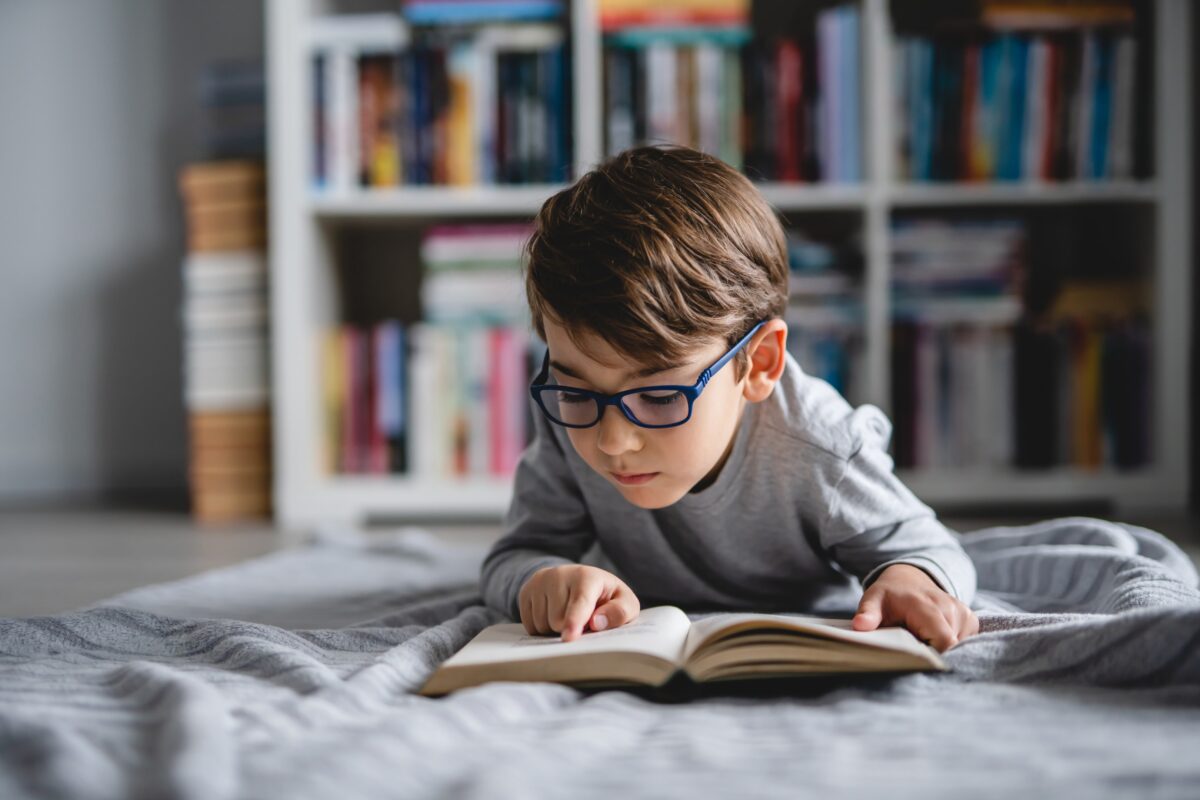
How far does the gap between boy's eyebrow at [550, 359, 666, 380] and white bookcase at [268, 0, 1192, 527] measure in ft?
3.63

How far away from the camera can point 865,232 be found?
6.24 feet

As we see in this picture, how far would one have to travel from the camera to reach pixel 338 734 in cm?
56

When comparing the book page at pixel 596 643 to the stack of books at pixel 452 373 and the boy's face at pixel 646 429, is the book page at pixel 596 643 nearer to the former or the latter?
the boy's face at pixel 646 429

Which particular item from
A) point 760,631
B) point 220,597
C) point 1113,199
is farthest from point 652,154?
point 1113,199

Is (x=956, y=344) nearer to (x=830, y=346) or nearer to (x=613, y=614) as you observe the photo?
(x=830, y=346)

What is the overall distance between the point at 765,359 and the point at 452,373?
1140 mm

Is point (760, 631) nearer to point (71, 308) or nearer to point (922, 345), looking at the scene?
point (922, 345)

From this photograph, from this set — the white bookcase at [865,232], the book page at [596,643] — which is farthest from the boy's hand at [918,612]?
the white bookcase at [865,232]

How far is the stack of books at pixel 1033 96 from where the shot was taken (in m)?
1.86

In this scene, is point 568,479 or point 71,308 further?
point 71,308

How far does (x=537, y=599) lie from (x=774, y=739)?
244 mm

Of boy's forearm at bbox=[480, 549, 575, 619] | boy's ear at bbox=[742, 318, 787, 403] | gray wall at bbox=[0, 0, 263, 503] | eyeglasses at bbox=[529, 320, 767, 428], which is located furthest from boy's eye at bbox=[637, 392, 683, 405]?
gray wall at bbox=[0, 0, 263, 503]

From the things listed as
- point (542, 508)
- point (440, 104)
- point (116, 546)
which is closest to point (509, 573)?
point (542, 508)

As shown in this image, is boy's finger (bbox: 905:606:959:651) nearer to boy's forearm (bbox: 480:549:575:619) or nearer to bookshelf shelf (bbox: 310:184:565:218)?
boy's forearm (bbox: 480:549:575:619)
